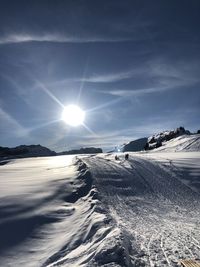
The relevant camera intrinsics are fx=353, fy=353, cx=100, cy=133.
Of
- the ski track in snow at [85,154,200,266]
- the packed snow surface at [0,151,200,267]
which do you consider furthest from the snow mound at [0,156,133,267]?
the ski track in snow at [85,154,200,266]

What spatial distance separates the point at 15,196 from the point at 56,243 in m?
6.61

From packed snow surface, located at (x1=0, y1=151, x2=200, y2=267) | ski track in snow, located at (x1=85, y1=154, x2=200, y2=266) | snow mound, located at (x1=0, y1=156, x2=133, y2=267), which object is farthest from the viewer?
ski track in snow, located at (x1=85, y1=154, x2=200, y2=266)

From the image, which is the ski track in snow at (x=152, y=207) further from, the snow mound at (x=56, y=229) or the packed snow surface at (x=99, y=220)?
the snow mound at (x=56, y=229)

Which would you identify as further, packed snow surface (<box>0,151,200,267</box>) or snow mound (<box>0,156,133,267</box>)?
packed snow surface (<box>0,151,200,267</box>)

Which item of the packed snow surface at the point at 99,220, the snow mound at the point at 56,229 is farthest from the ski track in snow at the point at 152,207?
the snow mound at the point at 56,229

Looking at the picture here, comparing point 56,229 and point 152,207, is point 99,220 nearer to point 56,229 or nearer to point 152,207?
point 56,229

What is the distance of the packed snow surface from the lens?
12.2 meters

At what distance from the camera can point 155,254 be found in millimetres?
12086

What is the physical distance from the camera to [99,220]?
1595 cm

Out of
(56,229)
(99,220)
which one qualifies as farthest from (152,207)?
(56,229)

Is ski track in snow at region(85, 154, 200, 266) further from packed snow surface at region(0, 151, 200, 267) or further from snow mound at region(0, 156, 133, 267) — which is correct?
snow mound at region(0, 156, 133, 267)

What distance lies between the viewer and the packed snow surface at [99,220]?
482 inches

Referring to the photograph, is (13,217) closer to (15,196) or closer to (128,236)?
(15,196)

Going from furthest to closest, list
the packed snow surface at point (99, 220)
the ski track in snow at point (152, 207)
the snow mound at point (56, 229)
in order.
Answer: the ski track in snow at point (152, 207) → the packed snow surface at point (99, 220) → the snow mound at point (56, 229)
